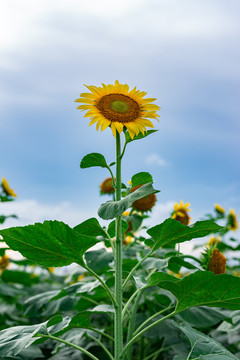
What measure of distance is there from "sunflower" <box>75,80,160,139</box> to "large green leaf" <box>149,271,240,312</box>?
18.0 inches

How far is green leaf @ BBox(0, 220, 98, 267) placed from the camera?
3.76ft

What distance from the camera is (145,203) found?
2033 mm

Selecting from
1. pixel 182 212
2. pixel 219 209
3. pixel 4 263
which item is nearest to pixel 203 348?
pixel 182 212

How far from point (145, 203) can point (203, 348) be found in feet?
2.98

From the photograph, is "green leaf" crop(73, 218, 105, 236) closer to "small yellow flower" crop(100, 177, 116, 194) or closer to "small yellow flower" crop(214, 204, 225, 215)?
"small yellow flower" crop(100, 177, 116, 194)

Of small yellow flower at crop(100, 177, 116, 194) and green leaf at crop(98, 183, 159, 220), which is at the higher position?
small yellow flower at crop(100, 177, 116, 194)

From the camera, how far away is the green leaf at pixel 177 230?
3.85ft

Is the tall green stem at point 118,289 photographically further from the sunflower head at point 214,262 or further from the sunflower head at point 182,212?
the sunflower head at point 182,212

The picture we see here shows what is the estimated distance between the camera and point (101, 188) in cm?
270

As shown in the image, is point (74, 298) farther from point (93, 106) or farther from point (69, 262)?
point (93, 106)

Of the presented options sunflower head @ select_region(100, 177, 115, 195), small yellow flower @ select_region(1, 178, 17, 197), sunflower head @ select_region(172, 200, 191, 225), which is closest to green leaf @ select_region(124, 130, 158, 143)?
sunflower head @ select_region(172, 200, 191, 225)

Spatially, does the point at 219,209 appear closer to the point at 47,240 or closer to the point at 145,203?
the point at 145,203

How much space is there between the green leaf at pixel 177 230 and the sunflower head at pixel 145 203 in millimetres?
794

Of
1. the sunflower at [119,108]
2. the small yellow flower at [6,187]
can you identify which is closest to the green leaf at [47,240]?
the sunflower at [119,108]
